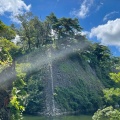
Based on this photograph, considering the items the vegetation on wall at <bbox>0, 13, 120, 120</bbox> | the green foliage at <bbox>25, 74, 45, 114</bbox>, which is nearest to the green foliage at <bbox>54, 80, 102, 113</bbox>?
the vegetation on wall at <bbox>0, 13, 120, 120</bbox>

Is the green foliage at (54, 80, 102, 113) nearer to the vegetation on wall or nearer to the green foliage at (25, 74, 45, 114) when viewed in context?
the vegetation on wall

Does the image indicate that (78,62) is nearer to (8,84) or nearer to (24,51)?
(24,51)

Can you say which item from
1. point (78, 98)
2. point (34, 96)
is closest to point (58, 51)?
point (78, 98)

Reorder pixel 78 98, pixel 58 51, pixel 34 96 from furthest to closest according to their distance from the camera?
pixel 58 51 → pixel 78 98 → pixel 34 96

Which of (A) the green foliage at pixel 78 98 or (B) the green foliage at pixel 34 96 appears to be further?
(A) the green foliage at pixel 78 98

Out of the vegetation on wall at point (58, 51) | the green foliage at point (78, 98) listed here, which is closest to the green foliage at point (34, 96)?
the vegetation on wall at point (58, 51)

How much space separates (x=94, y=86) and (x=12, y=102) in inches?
1474

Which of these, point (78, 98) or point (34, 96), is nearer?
point (34, 96)

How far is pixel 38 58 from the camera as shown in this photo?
46.3 metres

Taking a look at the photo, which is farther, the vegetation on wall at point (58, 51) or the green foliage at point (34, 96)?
the vegetation on wall at point (58, 51)

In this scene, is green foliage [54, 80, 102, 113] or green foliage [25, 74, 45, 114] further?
green foliage [54, 80, 102, 113]

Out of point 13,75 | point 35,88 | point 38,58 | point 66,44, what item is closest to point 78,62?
point 66,44

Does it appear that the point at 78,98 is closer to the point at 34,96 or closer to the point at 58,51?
the point at 34,96

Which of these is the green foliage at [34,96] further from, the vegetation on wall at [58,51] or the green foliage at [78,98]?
the green foliage at [78,98]
